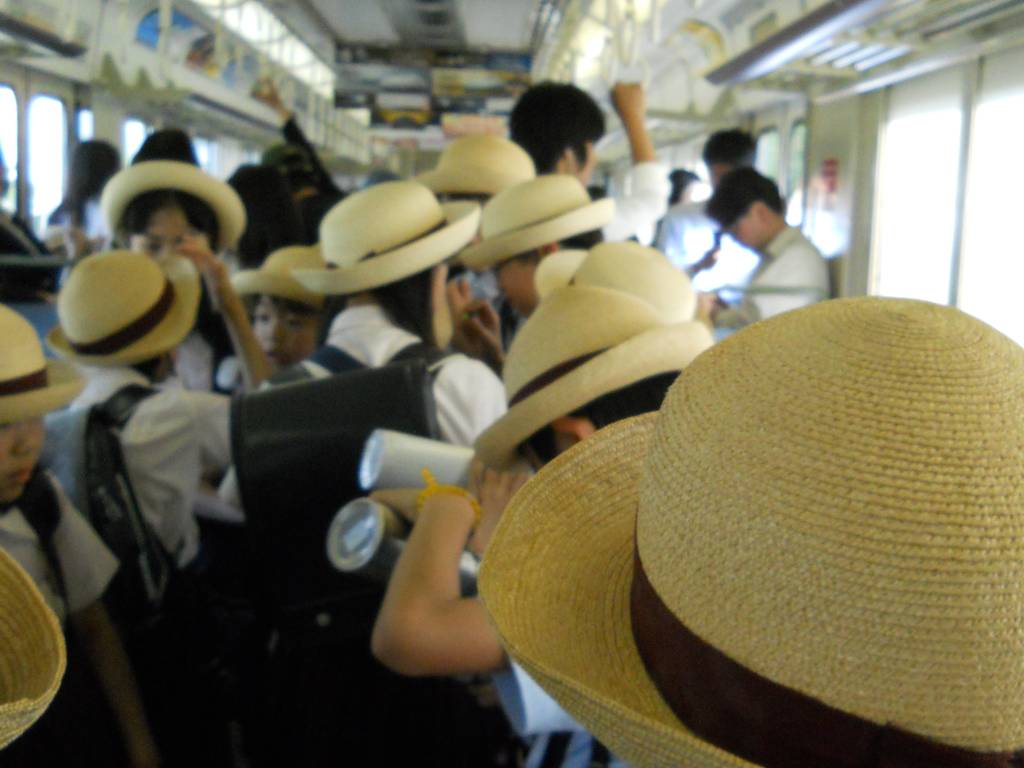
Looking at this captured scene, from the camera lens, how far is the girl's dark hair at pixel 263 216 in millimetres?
3744

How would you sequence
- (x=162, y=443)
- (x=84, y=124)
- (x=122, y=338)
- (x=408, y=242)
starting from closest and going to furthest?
(x=162, y=443) < (x=122, y=338) < (x=408, y=242) < (x=84, y=124)

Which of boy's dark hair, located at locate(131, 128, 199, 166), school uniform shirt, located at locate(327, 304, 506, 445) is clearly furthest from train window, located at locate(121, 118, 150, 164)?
school uniform shirt, located at locate(327, 304, 506, 445)

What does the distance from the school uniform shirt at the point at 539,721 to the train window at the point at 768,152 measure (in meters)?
6.04

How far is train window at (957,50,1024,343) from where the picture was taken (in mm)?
3631

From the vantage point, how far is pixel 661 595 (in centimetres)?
69

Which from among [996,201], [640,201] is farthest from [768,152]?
[640,201]

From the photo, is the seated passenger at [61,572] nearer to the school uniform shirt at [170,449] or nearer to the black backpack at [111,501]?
the black backpack at [111,501]

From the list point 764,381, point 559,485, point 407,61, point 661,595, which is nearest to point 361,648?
point 559,485

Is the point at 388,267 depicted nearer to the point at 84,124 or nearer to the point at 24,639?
the point at 24,639

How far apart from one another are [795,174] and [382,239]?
4.87 meters

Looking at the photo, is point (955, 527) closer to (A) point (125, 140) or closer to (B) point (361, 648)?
(B) point (361, 648)

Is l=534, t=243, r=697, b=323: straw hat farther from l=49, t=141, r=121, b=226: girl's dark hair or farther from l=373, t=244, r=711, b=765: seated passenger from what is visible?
l=49, t=141, r=121, b=226: girl's dark hair

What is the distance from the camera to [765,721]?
636 mm

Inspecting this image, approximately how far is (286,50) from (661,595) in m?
8.99
